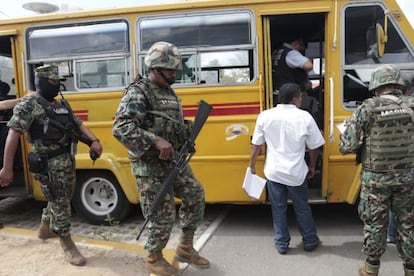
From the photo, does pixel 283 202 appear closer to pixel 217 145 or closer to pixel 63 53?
pixel 217 145

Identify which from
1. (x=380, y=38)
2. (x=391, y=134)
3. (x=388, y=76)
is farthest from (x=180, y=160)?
(x=380, y=38)

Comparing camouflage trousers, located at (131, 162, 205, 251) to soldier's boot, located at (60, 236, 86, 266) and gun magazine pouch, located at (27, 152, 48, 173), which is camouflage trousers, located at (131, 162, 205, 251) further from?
gun magazine pouch, located at (27, 152, 48, 173)

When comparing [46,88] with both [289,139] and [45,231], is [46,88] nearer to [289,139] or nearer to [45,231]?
[45,231]

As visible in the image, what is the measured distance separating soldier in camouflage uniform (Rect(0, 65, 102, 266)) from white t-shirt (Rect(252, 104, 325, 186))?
67.3 inches

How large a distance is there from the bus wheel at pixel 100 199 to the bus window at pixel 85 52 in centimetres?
113

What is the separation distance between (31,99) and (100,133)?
1.26 meters

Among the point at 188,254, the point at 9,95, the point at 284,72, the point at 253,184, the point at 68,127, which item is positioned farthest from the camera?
the point at 9,95

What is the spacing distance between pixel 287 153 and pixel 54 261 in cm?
246

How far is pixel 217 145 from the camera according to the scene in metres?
4.24

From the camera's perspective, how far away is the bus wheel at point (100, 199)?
15.1 ft

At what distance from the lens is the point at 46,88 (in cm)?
339

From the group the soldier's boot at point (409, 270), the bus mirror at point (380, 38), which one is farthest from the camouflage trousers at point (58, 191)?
the bus mirror at point (380, 38)

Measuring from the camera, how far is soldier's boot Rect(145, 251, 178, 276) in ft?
10.1

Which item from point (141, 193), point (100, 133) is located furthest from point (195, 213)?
point (100, 133)
